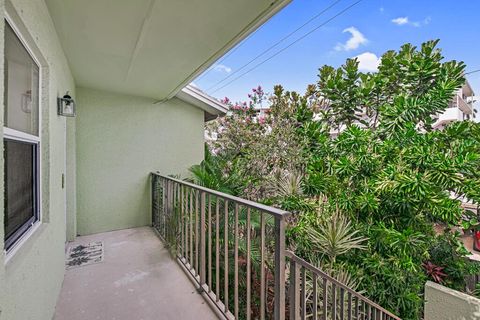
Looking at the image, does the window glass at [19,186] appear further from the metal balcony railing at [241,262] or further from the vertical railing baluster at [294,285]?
the vertical railing baluster at [294,285]

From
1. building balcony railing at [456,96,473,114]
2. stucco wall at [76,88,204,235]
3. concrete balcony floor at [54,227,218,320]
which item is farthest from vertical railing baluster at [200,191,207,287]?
building balcony railing at [456,96,473,114]

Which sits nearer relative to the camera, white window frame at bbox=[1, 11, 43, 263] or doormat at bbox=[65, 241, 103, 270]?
white window frame at bbox=[1, 11, 43, 263]

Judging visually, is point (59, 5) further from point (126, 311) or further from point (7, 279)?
point (126, 311)

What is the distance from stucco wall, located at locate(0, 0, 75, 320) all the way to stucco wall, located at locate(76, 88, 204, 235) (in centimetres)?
181

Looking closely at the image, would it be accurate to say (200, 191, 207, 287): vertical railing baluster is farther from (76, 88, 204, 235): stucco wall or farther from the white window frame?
(76, 88, 204, 235): stucco wall

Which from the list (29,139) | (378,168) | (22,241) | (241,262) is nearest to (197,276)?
(241,262)

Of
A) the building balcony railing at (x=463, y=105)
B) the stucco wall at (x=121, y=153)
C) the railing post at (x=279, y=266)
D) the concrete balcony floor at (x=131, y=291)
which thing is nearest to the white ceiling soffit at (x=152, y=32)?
the stucco wall at (x=121, y=153)

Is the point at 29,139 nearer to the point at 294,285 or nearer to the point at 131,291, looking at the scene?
the point at 131,291

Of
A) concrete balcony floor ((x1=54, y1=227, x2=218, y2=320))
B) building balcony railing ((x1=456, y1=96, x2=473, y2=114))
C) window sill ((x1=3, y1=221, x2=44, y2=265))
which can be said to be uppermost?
building balcony railing ((x1=456, y1=96, x2=473, y2=114))

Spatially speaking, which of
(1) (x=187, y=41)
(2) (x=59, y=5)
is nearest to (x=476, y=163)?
(1) (x=187, y=41)

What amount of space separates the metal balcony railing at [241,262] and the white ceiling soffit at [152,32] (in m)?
1.60

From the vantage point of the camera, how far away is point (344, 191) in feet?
14.1

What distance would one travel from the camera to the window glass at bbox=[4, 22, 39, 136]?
1327 mm

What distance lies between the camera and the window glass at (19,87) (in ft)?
4.35
